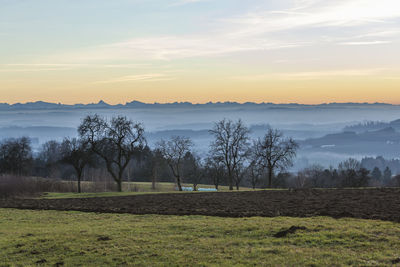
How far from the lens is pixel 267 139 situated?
64750 millimetres

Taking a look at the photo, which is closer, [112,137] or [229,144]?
[112,137]

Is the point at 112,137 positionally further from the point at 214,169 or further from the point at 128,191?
the point at 214,169

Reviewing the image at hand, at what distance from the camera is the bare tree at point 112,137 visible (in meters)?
59.0

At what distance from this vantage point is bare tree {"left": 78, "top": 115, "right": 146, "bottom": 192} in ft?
193

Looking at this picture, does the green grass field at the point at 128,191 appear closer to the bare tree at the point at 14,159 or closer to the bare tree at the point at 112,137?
the bare tree at the point at 112,137

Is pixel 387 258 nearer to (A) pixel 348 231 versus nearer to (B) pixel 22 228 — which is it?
(A) pixel 348 231

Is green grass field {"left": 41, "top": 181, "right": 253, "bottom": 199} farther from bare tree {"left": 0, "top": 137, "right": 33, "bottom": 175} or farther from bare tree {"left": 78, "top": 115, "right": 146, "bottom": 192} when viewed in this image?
bare tree {"left": 0, "top": 137, "right": 33, "bottom": 175}

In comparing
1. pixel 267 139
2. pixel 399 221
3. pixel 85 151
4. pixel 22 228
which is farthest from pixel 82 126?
pixel 399 221

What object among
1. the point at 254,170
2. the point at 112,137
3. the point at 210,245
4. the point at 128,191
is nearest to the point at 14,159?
the point at 128,191

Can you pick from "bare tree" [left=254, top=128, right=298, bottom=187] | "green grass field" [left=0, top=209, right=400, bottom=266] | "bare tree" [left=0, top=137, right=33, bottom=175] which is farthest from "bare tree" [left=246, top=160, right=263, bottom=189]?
"bare tree" [left=0, top=137, right=33, bottom=175]

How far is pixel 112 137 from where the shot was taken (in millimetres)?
59531

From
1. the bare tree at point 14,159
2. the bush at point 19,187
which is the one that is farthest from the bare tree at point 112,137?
the bare tree at point 14,159

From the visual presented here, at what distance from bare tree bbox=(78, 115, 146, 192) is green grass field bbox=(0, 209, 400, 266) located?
40.7 metres

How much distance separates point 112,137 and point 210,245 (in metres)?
47.6
